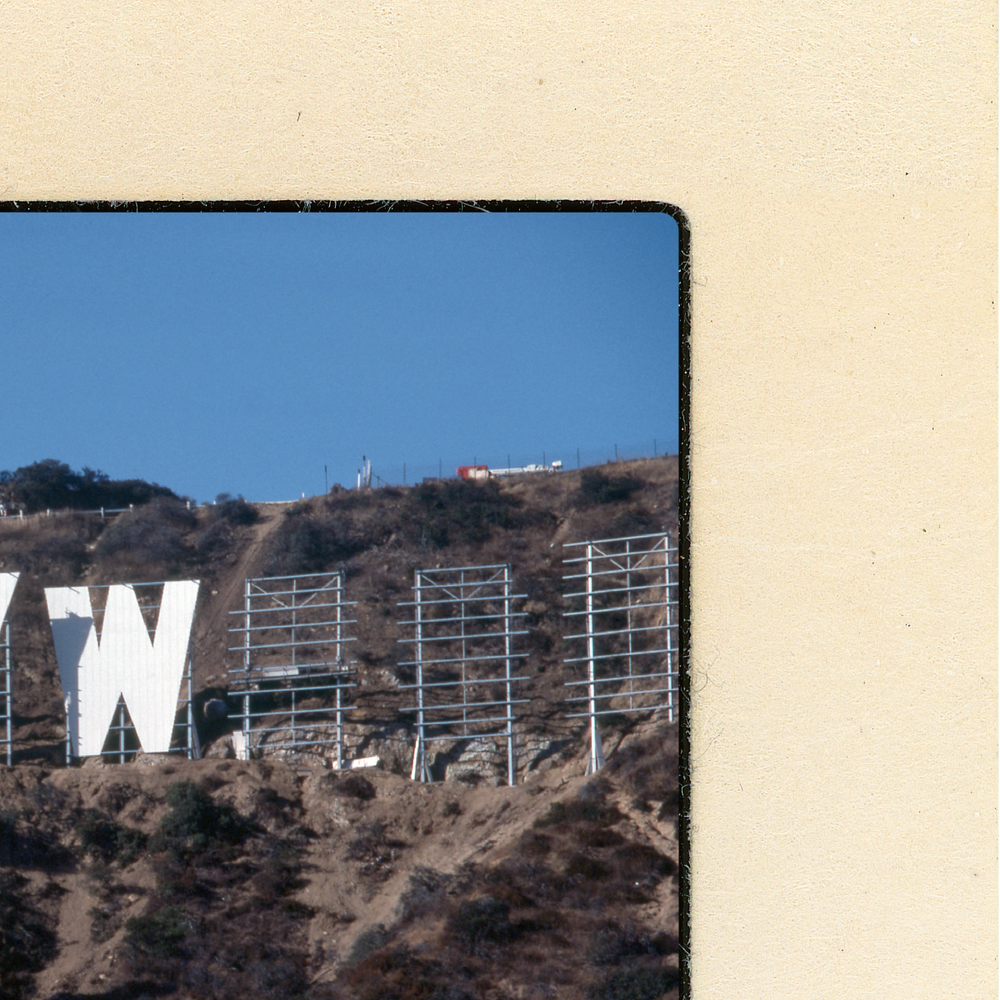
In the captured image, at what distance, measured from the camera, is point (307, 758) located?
275 cm

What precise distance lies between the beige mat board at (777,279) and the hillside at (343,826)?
30 centimetres

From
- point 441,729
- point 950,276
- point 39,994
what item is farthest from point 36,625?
point 950,276

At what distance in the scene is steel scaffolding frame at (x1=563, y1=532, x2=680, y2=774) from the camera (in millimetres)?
2785

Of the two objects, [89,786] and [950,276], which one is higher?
[950,276]

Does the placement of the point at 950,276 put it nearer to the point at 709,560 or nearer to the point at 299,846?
the point at 709,560

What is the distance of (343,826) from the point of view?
107 inches

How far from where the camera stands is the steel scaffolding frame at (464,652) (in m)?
2.77

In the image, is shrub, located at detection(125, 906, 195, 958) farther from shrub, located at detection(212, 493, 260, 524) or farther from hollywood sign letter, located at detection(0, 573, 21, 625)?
shrub, located at detection(212, 493, 260, 524)

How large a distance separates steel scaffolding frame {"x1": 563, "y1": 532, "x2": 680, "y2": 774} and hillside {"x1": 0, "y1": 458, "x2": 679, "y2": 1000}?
0.20 ft

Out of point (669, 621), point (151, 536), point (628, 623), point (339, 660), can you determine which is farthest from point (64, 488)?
point (669, 621)

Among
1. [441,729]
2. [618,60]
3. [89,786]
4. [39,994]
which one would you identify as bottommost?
[39,994]

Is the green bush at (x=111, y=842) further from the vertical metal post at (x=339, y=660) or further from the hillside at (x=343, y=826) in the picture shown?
the vertical metal post at (x=339, y=660)

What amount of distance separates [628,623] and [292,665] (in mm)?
1107

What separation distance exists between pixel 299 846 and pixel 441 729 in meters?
0.58
